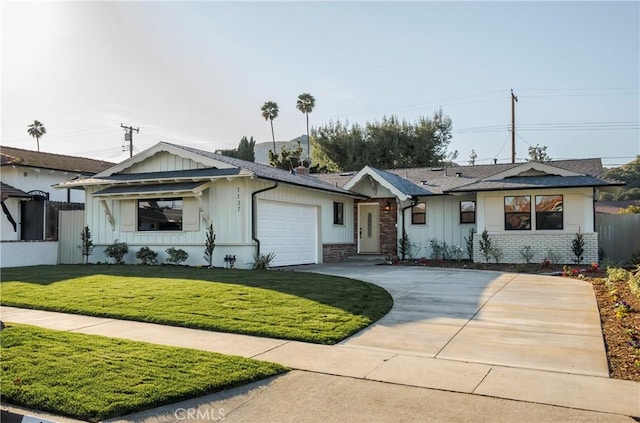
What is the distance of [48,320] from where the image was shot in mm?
8352

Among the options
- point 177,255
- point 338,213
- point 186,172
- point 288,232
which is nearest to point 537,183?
point 338,213

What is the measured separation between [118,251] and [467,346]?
13856mm

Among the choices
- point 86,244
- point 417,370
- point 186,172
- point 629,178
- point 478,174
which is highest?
point 629,178

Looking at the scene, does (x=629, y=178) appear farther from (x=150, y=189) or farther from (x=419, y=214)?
(x=150, y=189)

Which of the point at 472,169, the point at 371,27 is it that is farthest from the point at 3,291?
the point at 472,169

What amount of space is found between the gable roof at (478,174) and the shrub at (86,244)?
1063 cm

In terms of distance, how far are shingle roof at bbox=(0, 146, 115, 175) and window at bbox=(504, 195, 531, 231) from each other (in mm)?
20049

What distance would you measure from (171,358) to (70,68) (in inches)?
372

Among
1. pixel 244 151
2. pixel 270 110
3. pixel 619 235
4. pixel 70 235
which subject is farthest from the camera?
pixel 270 110

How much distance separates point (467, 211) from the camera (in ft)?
67.6

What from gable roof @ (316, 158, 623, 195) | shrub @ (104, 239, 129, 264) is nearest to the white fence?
shrub @ (104, 239, 129, 264)

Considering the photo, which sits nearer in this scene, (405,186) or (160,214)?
(160,214)

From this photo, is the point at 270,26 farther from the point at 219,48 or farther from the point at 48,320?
the point at 48,320

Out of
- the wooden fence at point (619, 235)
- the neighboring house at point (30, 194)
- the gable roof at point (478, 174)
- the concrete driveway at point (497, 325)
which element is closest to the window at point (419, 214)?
the gable roof at point (478, 174)
